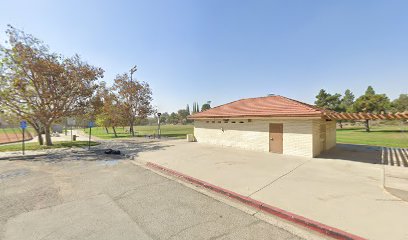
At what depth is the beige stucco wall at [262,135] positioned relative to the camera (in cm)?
1158

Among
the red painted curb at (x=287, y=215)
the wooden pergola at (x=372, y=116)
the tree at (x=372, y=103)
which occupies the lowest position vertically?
the red painted curb at (x=287, y=215)

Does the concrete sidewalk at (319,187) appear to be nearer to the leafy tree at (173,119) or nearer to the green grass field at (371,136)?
the green grass field at (371,136)

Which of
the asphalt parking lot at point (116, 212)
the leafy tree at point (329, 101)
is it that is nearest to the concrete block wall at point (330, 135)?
the asphalt parking lot at point (116, 212)

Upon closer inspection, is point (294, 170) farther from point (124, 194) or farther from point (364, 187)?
point (124, 194)

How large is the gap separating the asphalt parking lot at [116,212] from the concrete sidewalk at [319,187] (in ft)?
4.22

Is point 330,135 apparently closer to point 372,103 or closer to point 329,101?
point 372,103

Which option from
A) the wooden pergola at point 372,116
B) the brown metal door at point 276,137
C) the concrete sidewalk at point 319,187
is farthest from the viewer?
the brown metal door at point 276,137

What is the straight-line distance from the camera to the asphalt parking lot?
4.07 m

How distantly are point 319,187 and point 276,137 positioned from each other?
6.69m

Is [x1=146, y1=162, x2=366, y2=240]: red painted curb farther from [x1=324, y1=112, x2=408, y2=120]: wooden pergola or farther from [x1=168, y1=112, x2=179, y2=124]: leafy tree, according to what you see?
[x1=168, y1=112, x2=179, y2=124]: leafy tree

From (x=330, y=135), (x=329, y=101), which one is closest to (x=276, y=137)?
(x=330, y=135)

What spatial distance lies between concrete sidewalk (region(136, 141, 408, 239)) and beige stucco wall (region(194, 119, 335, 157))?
1.26m

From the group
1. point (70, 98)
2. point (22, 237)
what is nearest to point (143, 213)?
point (22, 237)

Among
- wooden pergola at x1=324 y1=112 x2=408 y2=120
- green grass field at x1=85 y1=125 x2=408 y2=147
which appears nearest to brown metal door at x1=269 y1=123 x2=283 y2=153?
wooden pergola at x1=324 y1=112 x2=408 y2=120
